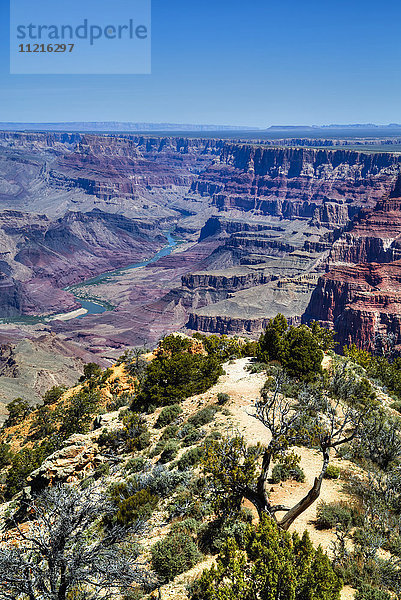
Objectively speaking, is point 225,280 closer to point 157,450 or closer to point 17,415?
point 17,415

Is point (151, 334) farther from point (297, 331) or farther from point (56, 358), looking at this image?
point (297, 331)

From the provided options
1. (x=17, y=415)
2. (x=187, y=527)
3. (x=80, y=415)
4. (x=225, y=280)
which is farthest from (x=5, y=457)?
(x=225, y=280)

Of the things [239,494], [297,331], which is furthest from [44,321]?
[239,494]

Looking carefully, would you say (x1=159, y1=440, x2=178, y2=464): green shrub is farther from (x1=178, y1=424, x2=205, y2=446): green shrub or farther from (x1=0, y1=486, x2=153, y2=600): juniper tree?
(x1=0, y1=486, x2=153, y2=600): juniper tree

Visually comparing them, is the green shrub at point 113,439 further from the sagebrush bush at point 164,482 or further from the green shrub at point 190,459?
the sagebrush bush at point 164,482

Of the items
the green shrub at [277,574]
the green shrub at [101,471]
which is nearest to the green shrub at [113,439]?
the green shrub at [101,471]

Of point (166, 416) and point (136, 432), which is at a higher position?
point (166, 416)
